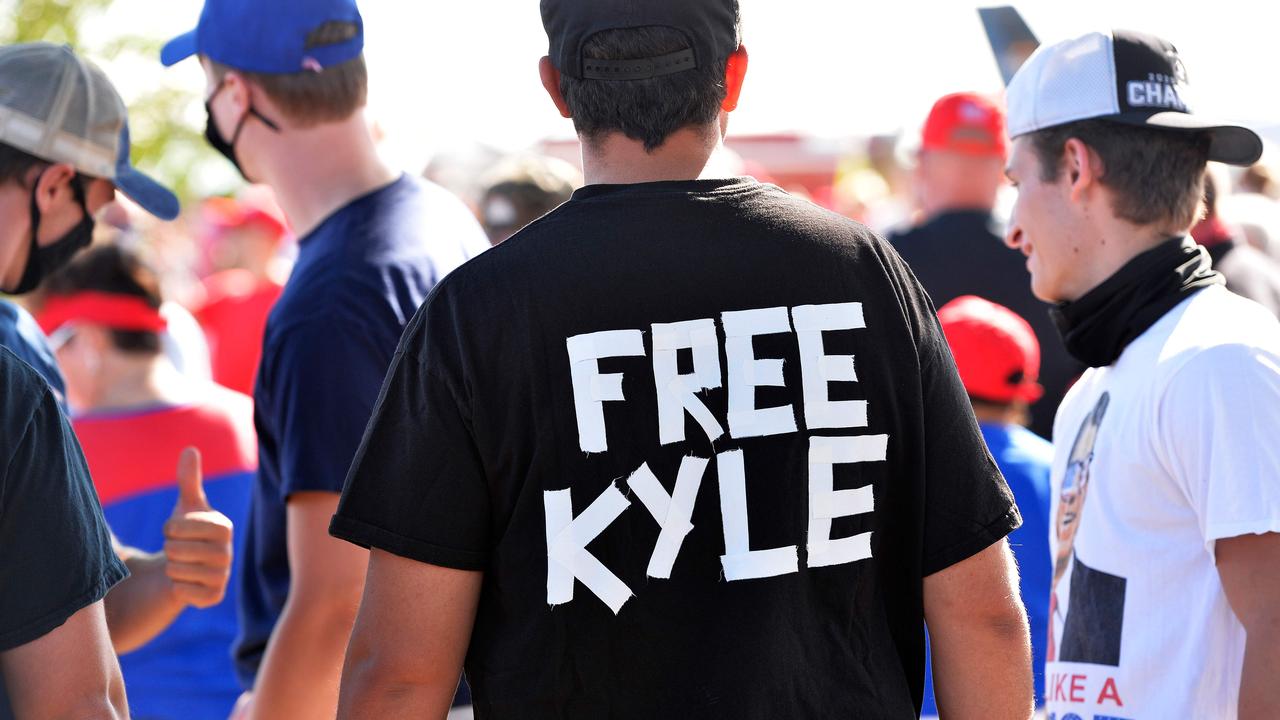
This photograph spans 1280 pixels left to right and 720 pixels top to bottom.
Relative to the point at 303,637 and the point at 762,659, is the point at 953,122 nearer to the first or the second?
the point at 303,637

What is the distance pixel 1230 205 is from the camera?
20.8 ft

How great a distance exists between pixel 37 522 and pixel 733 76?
111cm

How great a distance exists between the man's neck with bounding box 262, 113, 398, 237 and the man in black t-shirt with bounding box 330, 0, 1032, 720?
1.24 meters

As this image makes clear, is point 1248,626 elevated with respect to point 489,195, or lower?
lower

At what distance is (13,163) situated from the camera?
265 centimetres

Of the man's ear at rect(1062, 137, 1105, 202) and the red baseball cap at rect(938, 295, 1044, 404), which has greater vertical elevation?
the man's ear at rect(1062, 137, 1105, 202)

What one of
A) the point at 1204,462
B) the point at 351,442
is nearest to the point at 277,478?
the point at 351,442

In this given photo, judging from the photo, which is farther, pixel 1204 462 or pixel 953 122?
pixel 953 122

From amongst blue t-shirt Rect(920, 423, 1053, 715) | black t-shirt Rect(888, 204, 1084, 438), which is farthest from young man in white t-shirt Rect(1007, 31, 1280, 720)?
black t-shirt Rect(888, 204, 1084, 438)

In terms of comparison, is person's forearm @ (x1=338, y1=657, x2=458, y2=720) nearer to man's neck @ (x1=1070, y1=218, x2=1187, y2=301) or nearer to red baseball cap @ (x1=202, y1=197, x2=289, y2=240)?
man's neck @ (x1=1070, y1=218, x2=1187, y2=301)

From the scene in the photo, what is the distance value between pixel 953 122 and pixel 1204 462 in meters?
3.79

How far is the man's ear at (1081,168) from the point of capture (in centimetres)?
271

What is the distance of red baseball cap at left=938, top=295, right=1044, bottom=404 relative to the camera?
152 inches

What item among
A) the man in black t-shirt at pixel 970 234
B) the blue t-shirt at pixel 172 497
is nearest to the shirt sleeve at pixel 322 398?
the blue t-shirt at pixel 172 497
